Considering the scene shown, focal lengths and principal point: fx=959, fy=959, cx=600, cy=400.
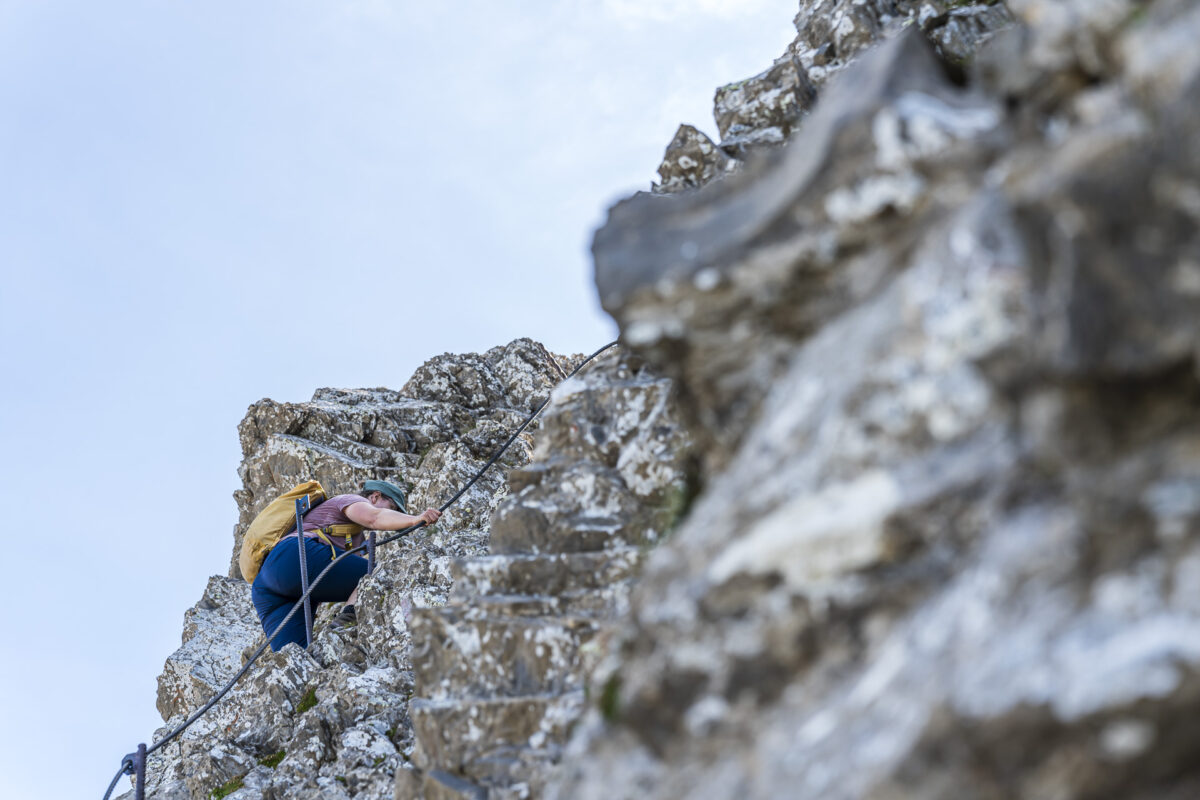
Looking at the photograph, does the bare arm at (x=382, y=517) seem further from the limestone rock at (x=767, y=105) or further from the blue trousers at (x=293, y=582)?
the limestone rock at (x=767, y=105)

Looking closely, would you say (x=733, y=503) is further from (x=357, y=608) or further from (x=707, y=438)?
(x=357, y=608)

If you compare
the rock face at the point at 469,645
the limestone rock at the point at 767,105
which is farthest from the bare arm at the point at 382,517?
the limestone rock at the point at 767,105

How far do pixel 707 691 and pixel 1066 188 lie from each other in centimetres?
224

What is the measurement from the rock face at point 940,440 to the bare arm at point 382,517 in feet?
30.1

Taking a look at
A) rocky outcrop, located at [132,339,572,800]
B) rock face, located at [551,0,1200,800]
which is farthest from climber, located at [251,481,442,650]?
rock face, located at [551,0,1200,800]

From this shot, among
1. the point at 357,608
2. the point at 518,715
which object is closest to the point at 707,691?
the point at 518,715

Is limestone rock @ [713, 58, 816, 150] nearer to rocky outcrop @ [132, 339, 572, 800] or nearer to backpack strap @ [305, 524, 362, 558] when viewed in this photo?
rocky outcrop @ [132, 339, 572, 800]

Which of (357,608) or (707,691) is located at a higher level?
(357,608)

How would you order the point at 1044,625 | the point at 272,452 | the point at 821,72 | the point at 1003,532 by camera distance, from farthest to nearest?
the point at 272,452 → the point at 821,72 → the point at 1003,532 → the point at 1044,625

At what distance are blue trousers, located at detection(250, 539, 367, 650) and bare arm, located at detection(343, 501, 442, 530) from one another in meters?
0.83

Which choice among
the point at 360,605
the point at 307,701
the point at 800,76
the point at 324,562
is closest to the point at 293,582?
the point at 324,562

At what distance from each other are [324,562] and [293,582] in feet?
1.82

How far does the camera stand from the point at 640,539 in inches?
283

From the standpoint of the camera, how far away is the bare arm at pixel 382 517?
1349 cm
